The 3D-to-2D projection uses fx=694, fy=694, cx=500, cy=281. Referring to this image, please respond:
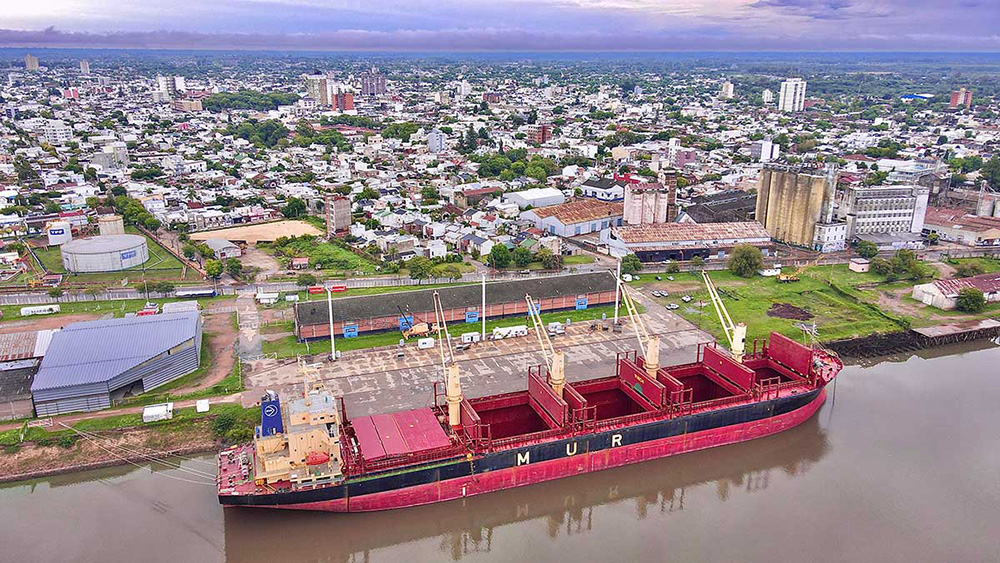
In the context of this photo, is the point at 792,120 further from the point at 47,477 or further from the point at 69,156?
the point at 47,477

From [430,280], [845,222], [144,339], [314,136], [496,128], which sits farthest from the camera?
[496,128]

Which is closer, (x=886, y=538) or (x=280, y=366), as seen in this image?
(x=886, y=538)

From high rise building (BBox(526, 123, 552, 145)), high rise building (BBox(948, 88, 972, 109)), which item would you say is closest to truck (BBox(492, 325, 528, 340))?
high rise building (BBox(526, 123, 552, 145))

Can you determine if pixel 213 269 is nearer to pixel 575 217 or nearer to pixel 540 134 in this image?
pixel 575 217

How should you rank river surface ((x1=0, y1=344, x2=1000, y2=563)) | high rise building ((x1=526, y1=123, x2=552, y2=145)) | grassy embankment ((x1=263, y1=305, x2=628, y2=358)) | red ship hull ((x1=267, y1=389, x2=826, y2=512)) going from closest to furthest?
1. river surface ((x1=0, y1=344, x2=1000, y2=563))
2. red ship hull ((x1=267, y1=389, x2=826, y2=512))
3. grassy embankment ((x1=263, y1=305, x2=628, y2=358))
4. high rise building ((x1=526, y1=123, x2=552, y2=145))

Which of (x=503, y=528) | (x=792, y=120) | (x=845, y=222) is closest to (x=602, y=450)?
(x=503, y=528)

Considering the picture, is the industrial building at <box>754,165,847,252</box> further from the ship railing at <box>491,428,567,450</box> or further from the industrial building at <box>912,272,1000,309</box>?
the ship railing at <box>491,428,567,450</box>

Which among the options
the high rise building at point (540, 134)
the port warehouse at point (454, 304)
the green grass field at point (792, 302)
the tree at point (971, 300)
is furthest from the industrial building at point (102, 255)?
the high rise building at point (540, 134)
